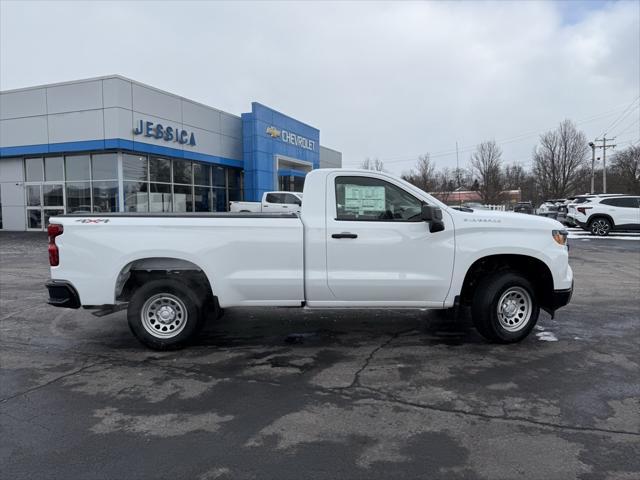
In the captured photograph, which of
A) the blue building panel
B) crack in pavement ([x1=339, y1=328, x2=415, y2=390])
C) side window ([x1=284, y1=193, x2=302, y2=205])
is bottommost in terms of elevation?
crack in pavement ([x1=339, y1=328, x2=415, y2=390])

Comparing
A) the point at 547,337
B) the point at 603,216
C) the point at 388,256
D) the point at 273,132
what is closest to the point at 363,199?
the point at 388,256

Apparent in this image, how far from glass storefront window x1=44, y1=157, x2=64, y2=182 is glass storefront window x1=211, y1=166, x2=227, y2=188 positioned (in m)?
8.23

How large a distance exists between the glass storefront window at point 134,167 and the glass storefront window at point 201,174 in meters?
4.21

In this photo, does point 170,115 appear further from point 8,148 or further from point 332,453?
point 332,453

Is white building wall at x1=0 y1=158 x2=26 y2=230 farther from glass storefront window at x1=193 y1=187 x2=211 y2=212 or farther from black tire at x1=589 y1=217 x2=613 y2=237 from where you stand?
black tire at x1=589 y1=217 x2=613 y2=237

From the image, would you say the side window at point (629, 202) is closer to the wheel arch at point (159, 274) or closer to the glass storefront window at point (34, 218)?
the wheel arch at point (159, 274)

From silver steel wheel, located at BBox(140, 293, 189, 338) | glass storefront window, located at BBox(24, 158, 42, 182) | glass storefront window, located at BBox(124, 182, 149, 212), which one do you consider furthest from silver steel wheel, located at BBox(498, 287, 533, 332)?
glass storefront window, located at BBox(24, 158, 42, 182)

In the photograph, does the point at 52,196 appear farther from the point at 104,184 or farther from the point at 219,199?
the point at 219,199

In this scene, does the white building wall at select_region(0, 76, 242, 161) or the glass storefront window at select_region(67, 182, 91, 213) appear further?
the glass storefront window at select_region(67, 182, 91, 213)

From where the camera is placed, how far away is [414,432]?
3.74 metres

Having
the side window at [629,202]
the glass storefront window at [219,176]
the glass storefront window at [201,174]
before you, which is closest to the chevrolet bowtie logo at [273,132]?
the glass storefront window at [219,176]

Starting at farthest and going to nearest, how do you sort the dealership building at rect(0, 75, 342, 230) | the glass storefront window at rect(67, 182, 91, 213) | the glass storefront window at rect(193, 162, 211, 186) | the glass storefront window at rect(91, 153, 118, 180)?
the glass storefront window at rect(193, 162, 211, 186)
the glass storefront window at rect(67, 182, 91, 213)
the glass storefront window at rect(91, 153, 118, 180)
the dealership building at rect(0, 75, 342, 230)

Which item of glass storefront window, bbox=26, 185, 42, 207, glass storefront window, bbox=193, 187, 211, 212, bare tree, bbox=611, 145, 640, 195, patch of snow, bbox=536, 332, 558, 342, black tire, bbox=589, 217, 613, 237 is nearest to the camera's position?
patch of snow, bbox=536, 332, 558, 342

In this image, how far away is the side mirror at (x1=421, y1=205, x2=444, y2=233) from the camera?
5.48 metres
